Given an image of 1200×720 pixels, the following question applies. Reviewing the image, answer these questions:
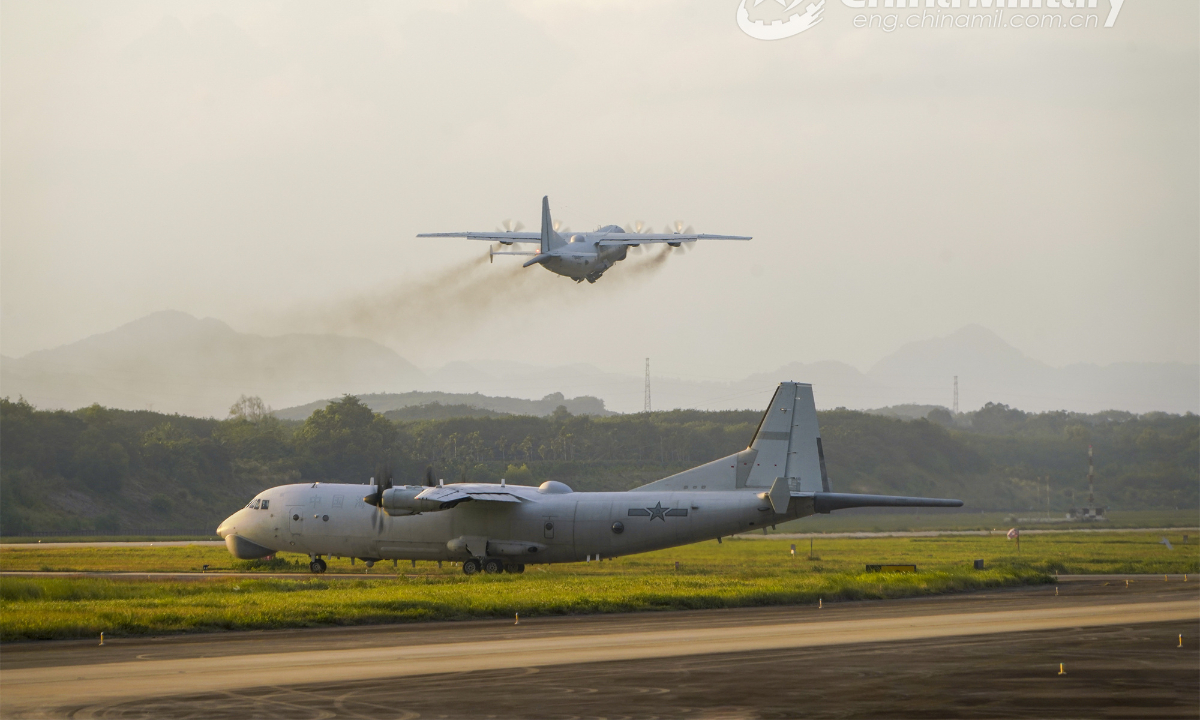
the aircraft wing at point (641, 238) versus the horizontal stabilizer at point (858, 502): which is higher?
the aircraft wing at point (641, 238)

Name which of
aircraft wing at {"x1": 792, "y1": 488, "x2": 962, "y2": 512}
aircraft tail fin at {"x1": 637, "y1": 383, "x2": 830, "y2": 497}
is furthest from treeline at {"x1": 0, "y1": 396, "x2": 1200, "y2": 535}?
aircraft wing at {"x1": 792, "y1": 488, "x2": 962, "y2": 512}

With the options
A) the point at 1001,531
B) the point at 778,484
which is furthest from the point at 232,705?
the point at 1001,531

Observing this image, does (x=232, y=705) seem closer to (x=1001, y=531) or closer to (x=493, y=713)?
(x=493, y=713)

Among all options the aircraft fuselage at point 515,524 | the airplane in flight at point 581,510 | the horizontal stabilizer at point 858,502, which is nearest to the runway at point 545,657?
the horizontal stabilizer at point 858,502

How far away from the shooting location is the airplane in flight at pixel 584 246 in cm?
5562

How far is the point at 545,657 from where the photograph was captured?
22125mm

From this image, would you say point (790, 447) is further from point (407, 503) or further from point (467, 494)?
point (407, 503)

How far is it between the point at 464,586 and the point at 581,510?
22.6 ft

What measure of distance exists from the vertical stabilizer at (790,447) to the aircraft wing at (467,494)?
360 inches

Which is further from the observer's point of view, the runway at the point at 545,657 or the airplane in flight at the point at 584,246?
the airplane in flight at the point at 584,246

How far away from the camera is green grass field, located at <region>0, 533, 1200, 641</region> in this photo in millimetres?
27816

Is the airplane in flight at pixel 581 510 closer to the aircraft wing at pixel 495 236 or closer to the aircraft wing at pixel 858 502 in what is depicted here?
the aircraft wing at pixel 858 502

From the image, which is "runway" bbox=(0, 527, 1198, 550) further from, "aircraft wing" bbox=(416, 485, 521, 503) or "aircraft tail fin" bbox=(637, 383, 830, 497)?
"aircraft wing" bbox=(416, 485, 521, 503)

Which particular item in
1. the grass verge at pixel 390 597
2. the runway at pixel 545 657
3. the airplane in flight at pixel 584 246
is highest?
the airplane in flight at pixel 584 246
